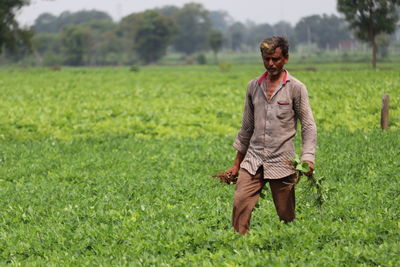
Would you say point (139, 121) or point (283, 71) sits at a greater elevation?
point (283, 71)

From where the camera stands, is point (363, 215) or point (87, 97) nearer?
point (363, 215)

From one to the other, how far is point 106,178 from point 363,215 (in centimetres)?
620

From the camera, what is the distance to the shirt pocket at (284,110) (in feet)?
19.8

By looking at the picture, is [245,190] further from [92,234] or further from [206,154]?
[206,154]

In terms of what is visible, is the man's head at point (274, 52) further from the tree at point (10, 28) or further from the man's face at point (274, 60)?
the tree at point (10, 28)

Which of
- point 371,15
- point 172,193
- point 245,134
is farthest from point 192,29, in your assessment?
point 245,134

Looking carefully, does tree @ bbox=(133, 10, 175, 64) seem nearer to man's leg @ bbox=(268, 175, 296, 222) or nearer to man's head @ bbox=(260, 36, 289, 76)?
man's leg @ bbox=(268, 175, 296, 222)

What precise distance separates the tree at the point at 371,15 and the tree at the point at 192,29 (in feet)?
351

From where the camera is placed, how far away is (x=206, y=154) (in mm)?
14930

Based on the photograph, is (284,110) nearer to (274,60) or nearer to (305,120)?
(305,120)

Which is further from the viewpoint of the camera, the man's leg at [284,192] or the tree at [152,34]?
the tree at [152,34]

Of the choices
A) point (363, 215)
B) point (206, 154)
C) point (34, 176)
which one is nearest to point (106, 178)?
point (34, 176)

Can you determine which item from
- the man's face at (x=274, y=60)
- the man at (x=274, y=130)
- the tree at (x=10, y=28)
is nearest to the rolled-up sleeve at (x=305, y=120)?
the man at (x=274, y=130)

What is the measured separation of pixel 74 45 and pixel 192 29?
56377mm
